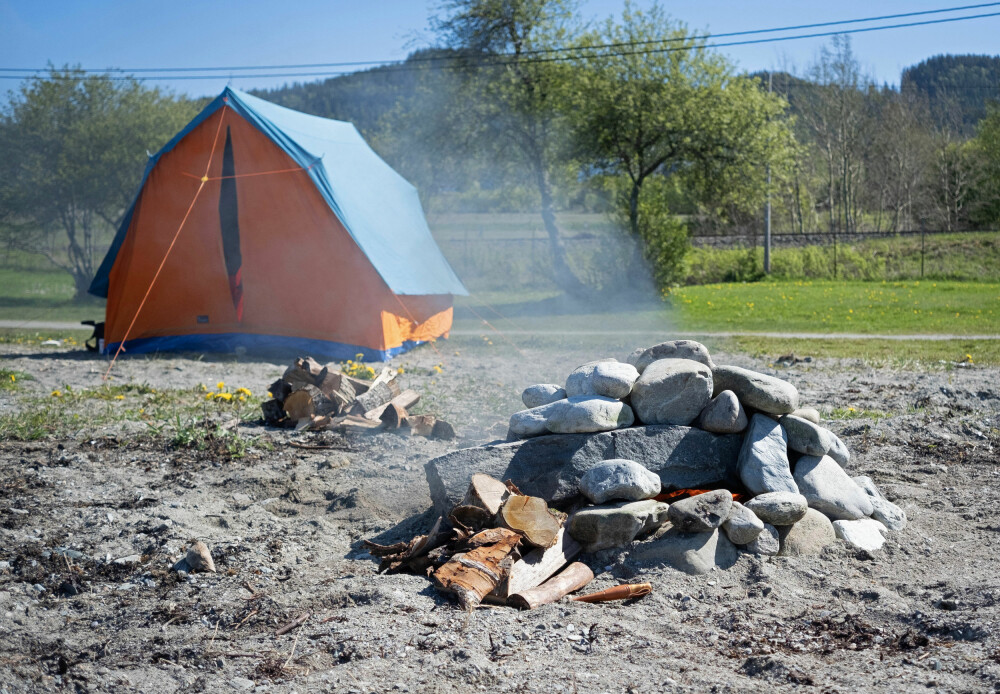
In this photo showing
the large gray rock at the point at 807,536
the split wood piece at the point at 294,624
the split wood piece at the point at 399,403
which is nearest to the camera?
the split wood piece at the point at 294,624

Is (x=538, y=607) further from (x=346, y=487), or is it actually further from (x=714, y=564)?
(x=346, y=487)

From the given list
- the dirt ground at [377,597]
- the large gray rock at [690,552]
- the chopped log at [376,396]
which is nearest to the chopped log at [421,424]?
the dirt ground at [377,597]

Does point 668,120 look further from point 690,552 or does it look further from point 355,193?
point 690,552

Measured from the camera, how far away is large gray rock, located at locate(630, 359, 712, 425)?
4.66m

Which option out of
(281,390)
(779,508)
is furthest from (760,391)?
(281,390)

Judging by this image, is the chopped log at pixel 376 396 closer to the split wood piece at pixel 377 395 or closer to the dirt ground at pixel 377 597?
the split wood piece at pixel 377 395

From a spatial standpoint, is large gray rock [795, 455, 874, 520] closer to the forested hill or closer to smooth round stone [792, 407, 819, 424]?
smooth round stone [792, 407, 819, 424]

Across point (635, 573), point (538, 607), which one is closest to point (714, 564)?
point (635, 573)

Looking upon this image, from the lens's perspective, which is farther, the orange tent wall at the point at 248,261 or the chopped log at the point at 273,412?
the orange tent wall at the point at 248,261

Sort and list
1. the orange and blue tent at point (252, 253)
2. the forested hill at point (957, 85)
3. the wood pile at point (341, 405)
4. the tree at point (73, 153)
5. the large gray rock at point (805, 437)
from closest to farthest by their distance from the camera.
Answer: the large gray rock at point (805, 437), the wood pile at point (341, 405), the orange and blue tent at point (252, 253), the tree at point (73, 153), the forested hill at point (957, 85)

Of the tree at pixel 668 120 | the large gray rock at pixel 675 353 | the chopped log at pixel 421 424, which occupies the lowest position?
the chopped log at pixel 421 424

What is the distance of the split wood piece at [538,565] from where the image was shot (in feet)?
11.5

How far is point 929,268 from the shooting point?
2464cm

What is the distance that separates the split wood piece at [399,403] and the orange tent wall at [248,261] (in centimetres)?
367
